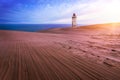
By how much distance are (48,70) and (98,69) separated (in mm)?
1949

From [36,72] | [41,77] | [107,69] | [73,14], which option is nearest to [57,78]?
[41,77]

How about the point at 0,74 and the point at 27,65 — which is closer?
the point at 0,74

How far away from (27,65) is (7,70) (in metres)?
0.80

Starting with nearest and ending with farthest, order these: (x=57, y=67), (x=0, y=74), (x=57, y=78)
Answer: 1. (x=57, y=78)
2. (x=0, y=74)
3. (x=57, y=67)

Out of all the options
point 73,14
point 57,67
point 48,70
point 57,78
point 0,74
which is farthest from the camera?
point 73,14

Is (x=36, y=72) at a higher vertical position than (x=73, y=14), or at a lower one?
lower

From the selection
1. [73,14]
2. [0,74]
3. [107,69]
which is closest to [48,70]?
[0,74]

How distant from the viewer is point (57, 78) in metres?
3.61

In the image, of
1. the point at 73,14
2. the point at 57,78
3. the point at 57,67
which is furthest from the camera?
the point at 73,14

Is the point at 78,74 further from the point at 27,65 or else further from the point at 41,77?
the point at 27,65

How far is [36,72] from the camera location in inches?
159

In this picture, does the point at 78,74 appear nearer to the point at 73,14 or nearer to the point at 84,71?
the point at 84,71

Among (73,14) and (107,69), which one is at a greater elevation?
(73,14)

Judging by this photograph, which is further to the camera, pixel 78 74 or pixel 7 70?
pixel 7 70
